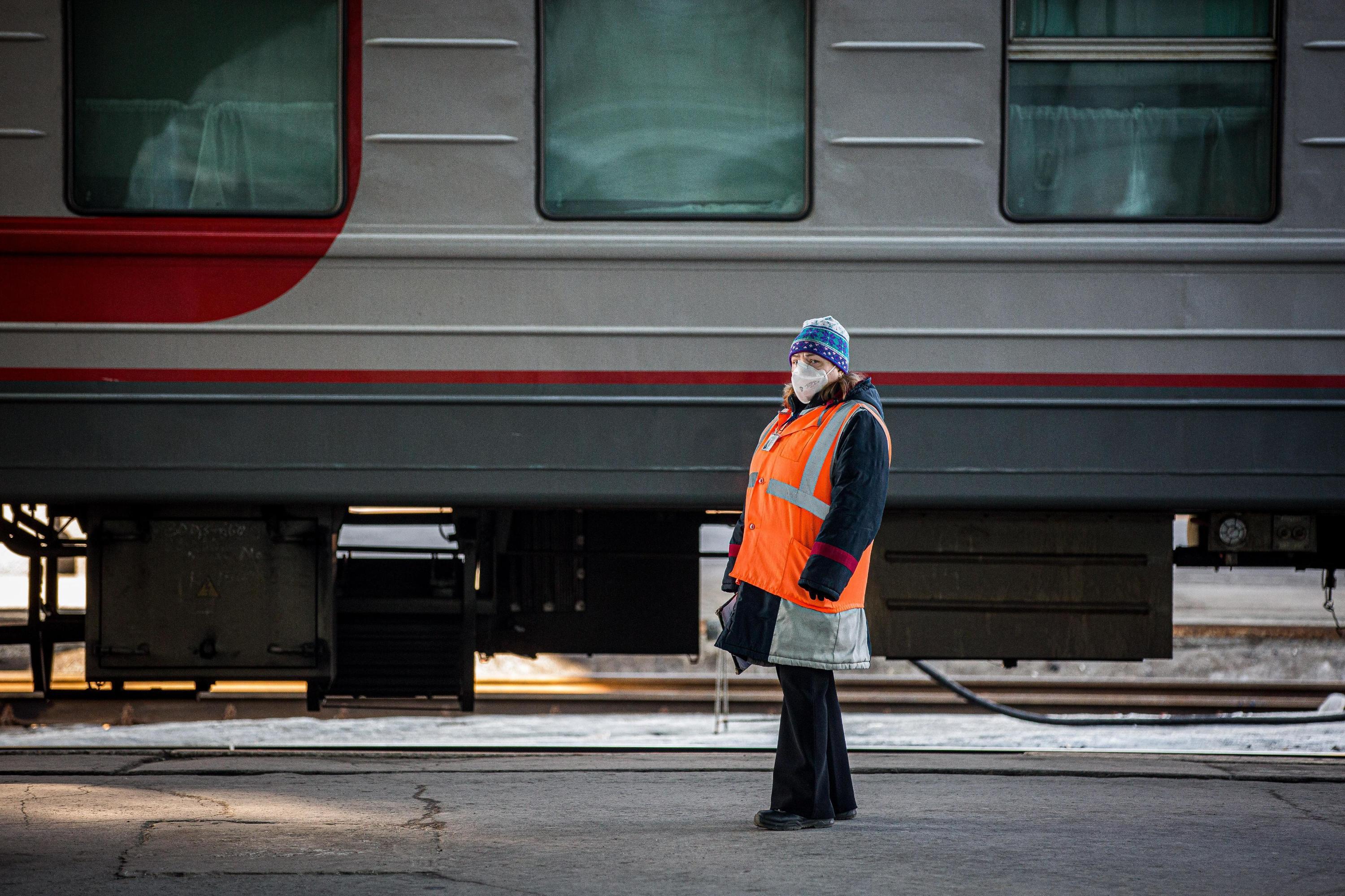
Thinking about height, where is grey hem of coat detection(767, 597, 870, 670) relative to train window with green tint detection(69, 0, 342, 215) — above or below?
below

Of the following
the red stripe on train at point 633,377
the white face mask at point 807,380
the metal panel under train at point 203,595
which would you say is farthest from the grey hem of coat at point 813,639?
the metal panel under train at point 203,595

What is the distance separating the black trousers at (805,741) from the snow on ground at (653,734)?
139 centimetres

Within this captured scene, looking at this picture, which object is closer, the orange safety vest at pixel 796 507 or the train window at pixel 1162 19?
the orange safety vest at pixel 796 507

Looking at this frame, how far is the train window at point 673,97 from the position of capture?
443cm

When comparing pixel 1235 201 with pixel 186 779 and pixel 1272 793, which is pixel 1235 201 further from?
pixel 186 779

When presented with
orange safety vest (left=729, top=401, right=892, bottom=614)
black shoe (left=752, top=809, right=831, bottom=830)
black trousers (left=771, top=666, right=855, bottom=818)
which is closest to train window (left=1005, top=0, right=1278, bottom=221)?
orange safety vest (left=729, top=401, right=892, bottom=614)

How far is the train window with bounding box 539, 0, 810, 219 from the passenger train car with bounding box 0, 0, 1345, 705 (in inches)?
0.4

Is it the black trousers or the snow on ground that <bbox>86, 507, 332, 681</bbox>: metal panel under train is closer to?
the snow on ground

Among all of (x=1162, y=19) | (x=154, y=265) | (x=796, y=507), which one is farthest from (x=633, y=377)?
(x=1162, y=19)

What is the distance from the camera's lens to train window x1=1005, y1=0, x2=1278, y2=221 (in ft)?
14.5

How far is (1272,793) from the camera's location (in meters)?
4.38

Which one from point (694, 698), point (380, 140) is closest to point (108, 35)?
point (380, 140)

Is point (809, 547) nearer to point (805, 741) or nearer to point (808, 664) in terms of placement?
point (808, 664)

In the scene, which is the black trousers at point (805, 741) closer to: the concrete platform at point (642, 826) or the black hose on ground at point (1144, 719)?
the concrete platform at point (642, 826)
